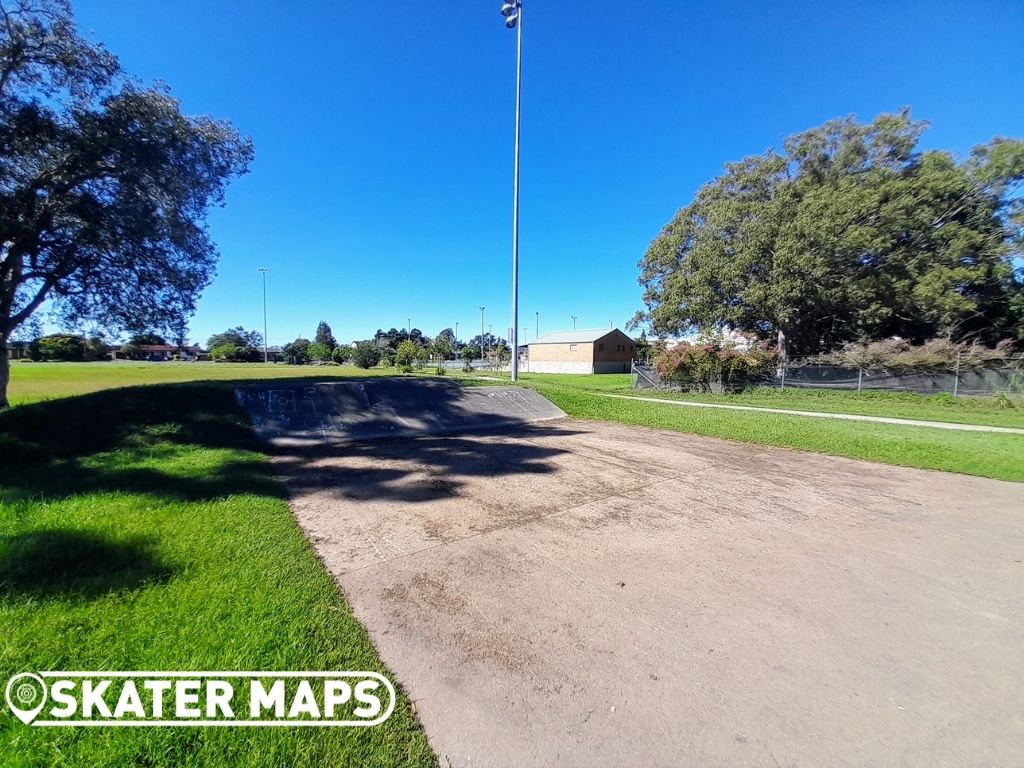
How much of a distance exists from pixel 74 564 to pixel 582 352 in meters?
45.3

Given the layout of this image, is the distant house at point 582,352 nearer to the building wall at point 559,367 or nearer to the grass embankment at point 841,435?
the building wall at point 559,367

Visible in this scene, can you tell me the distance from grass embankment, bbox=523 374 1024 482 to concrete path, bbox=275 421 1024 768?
151 centimetres

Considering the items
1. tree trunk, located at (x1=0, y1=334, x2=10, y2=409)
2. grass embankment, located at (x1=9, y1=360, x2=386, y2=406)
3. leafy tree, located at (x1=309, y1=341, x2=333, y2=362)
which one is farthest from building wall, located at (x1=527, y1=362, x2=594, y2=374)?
leafy tree, located at (x1=309, y1=341, x2=333, y2=362)

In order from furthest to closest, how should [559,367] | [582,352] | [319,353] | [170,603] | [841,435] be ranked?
[319,353]
[559,367]
[582,352]
[841,435]
[170,603]

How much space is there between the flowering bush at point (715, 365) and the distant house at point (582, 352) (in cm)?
2410

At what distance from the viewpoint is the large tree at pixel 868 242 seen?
18.5 metres

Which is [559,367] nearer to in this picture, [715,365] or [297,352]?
[715,365]

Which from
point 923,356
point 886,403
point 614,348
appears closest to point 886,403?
point 886,403

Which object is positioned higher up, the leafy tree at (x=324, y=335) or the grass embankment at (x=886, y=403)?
the leafy tree at (x=324, y=335)

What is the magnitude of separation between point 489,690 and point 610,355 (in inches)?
1855

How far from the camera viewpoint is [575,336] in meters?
49.3

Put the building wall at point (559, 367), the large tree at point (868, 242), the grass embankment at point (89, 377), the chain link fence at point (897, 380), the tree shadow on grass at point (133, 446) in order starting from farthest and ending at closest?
the building wall at point (559, 367)
the large tree at point (868, 242)
the chain link fence at point (897, 380)
the grass embankment at point (89, 377)
the tree shadow on grass at point (133, 446)

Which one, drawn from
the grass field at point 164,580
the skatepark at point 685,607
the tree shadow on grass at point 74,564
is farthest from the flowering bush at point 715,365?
the tree shadow on grass at point 74,564

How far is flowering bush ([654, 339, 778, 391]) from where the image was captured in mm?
19984
